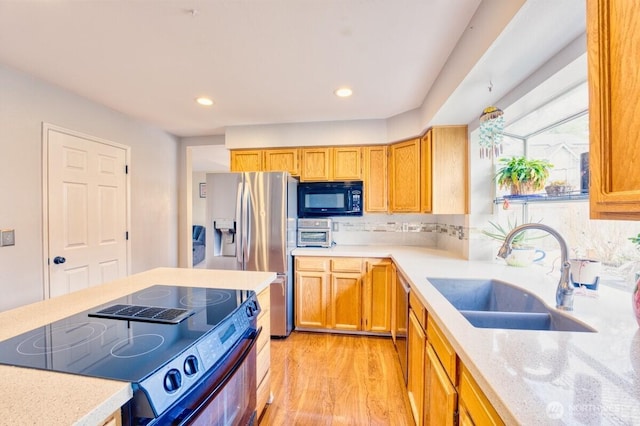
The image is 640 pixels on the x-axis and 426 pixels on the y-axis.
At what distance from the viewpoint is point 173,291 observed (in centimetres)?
139

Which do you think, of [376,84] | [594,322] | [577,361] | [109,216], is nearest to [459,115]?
[376,84]

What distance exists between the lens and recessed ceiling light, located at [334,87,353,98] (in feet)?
7.38

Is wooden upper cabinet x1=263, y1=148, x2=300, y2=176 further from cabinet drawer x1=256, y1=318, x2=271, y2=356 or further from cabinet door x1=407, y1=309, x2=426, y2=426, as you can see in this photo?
cabinet door x1=407, y1=309, x2=426, y2=426

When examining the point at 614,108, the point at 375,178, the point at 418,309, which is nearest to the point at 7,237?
the point at 418,309

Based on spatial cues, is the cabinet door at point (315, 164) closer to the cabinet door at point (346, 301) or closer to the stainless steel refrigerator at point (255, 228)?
the stainless steel refrigerator at point (255, 228)

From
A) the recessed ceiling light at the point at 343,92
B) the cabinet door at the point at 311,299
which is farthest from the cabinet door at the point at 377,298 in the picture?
the recessed ceiling light at the point at 343,92

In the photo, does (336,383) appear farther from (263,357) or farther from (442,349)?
(442,349)

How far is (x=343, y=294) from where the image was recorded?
9.04ft

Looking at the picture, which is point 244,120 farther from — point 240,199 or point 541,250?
point 541,250

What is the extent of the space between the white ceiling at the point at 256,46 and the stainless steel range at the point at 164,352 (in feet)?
4.77

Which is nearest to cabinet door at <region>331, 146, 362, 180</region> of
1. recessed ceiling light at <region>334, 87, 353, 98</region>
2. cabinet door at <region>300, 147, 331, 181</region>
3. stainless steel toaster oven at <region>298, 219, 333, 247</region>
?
cabinet door at <region>300, 147, 331, 181</region>

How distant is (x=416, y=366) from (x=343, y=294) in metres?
1.24

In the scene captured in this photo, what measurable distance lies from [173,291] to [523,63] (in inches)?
85.8

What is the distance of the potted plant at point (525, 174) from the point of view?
1.80 meters
